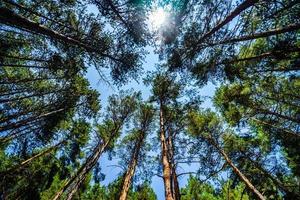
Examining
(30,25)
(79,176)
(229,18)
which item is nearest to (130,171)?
(79,176)

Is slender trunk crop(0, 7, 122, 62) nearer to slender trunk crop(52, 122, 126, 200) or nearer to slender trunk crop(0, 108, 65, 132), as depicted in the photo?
slender trunk crop(0, 108, 65, 132)

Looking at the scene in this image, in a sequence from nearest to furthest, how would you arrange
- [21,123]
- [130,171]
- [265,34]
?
1. [265,34]
2. [21,123]
3. [130,171]

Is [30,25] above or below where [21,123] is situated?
below

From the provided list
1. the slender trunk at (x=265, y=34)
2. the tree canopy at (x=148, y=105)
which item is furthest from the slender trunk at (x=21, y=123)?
the slender trunk at (x=265, y=34)

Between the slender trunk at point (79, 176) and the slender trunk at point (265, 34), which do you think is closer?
the slender trunk at point (265, 34)

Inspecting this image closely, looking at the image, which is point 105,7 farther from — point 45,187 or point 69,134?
point 45,187

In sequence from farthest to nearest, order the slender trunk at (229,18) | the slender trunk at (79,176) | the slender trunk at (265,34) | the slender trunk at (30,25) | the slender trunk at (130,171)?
the slender trunk at (79,176)
the slender trunk at (130,171)
the slender trunk at (229,18)
the slender trunk at (265,34)
the slender trunk at (30,25)

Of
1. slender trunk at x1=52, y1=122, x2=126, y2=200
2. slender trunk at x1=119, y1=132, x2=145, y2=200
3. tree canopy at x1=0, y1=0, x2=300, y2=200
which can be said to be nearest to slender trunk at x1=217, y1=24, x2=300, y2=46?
tree canopy at x1=0, y1=0, x2=300, y2=200

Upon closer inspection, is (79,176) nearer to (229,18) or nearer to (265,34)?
(229,18)

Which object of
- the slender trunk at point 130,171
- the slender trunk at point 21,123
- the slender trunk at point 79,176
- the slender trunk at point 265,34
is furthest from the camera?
the slender trunk at point 79,176

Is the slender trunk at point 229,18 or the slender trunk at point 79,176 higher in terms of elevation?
the slender trunk at point 229,18

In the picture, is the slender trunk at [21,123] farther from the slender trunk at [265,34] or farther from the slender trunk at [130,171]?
the slender trunk at [265,34]

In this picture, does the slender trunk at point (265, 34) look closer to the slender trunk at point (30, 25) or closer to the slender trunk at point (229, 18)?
the slender trunk at point (229, 18)

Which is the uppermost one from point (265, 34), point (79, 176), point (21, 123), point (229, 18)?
point (229, 18)
